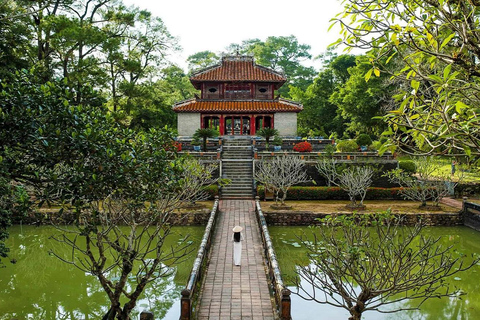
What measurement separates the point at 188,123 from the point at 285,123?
7.28 m

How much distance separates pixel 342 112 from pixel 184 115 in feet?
46.5

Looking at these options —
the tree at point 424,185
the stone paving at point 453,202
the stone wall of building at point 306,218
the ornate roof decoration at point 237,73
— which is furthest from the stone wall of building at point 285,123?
the stone wall of building at point 306,218

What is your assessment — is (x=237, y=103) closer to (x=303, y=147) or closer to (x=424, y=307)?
(x=303, y=147)

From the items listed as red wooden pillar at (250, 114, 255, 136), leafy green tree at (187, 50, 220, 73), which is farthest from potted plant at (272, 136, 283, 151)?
leafy green tree at (187, 50, 220, 73)

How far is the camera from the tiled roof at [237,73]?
3084 cm

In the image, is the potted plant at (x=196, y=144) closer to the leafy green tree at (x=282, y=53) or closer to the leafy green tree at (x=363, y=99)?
the leafy green tree at (x=363, y=99)

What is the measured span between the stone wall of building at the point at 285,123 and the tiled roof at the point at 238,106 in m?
0.55

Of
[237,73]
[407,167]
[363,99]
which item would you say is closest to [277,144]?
[407,167]

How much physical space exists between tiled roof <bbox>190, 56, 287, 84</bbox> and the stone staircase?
6060mm

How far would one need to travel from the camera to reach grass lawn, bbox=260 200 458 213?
58.4 feet

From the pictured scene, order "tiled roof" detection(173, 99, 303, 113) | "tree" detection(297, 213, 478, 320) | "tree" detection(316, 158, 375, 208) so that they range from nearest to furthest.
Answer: "tree" detection(297, 213, 478, 320)
"tree" detection(316, 158, 375, 208)
"tiled roof" detection(173, 99, 303, 113)

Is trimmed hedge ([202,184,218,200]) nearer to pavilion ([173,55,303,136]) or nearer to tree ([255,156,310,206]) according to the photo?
tree ([255,156,310,206])

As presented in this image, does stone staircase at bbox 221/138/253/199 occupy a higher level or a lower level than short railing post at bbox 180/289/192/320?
higher

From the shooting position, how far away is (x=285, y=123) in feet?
98.5
